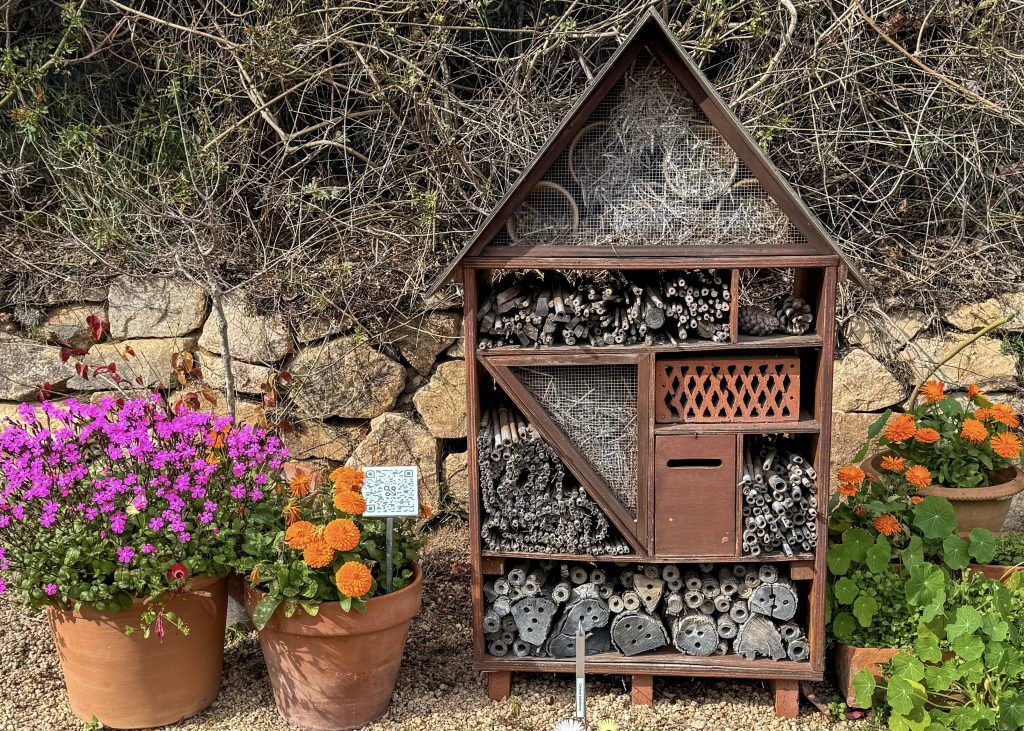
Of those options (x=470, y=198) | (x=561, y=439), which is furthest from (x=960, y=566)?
(x=470, y=198)

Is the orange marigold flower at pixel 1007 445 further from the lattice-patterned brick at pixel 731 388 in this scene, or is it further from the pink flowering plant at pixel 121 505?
the pink flowering plant at pixel 121 505

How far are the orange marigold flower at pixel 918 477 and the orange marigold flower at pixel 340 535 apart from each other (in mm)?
2012

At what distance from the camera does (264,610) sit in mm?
2848

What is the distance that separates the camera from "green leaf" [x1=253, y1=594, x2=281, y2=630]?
284 cm

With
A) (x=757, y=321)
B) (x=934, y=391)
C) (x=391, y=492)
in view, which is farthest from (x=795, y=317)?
(x=391, y=492)

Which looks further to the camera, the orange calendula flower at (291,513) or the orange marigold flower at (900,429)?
the orange marigold flower at (900,429)

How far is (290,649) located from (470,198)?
240cm

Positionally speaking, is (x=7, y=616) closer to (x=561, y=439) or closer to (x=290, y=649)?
(x=290, y=649)

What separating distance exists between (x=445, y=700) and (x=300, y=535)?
88 centimetres

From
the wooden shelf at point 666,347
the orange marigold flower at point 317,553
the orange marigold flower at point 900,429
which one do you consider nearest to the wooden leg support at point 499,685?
the orange marigold flower at point 317,553

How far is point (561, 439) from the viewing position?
9.93ft

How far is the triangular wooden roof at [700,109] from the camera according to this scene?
2.73 metres

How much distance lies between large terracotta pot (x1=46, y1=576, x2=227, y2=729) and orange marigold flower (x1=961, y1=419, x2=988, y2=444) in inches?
109

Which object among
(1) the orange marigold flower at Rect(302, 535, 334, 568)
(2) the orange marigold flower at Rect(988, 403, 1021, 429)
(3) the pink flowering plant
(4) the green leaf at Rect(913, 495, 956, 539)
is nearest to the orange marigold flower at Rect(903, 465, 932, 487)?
(4) the green leaf at Rect(913, 495, 956, 539)
